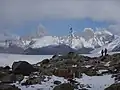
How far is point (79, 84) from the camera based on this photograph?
28406 millimetres

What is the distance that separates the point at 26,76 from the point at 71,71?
16.3 ft

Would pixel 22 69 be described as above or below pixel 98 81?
above

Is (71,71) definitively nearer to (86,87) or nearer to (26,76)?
(26,76)

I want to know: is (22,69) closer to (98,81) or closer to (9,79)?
(9,79)

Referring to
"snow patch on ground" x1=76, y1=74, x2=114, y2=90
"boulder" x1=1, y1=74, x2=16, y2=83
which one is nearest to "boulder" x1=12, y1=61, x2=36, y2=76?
"boulder" x1=1, y1=74, x2=16, y2=83

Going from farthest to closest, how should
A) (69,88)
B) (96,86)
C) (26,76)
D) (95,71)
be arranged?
1. (95,71)
2. (26,76)
3. (96,86)
4. (69,88)

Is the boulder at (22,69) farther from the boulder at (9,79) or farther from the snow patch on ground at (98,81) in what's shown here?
the snow patch on ground at (98,81)

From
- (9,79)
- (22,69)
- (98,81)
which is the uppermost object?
(22,69)

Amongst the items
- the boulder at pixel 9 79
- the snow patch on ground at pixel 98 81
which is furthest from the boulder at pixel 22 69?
the snow patch on ground at pixel 98 81

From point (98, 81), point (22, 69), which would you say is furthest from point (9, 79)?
point (98, 81)

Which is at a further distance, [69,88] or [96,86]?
[96,86]

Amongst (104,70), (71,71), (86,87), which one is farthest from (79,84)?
(104,70)

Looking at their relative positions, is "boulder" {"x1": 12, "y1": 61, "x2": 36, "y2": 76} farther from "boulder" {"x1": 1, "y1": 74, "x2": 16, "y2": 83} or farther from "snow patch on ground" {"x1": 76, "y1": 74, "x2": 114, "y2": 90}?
"snow patch on ground" {"x1": 76, "y1": 74, "x2": 114, "y2": 90}

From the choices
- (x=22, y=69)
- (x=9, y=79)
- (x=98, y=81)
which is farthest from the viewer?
Answer: (x=22, y=69)
